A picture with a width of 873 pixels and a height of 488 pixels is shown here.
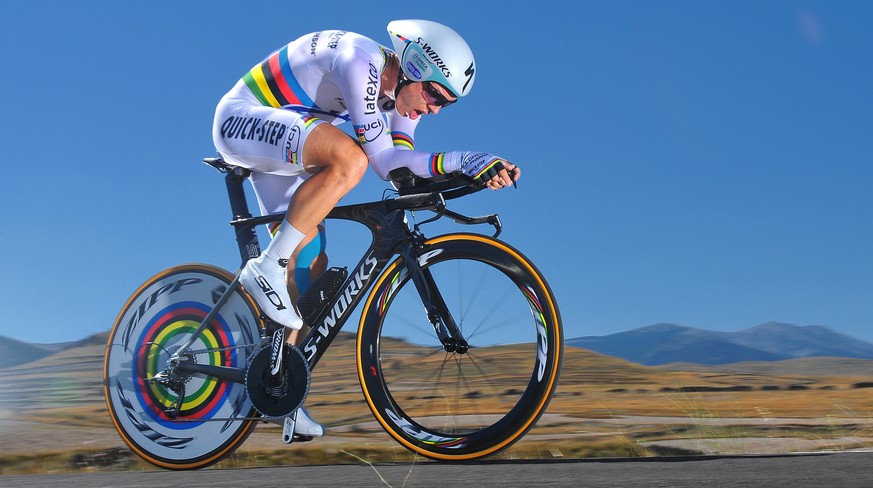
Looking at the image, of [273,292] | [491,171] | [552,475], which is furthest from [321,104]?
[552,475]

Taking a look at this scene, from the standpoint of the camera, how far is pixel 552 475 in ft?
11.9

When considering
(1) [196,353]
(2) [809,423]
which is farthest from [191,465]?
(2) [809,423]

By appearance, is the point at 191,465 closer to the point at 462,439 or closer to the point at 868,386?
the point at 462,439

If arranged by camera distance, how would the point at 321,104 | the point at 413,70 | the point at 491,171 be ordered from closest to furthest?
the point at 491,171 < the point at 413,70 < the point at 321,104

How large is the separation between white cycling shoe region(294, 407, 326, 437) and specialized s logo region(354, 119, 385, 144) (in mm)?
1420

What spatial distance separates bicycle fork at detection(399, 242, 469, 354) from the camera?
4305 mm

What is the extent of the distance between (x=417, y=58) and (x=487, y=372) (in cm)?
160

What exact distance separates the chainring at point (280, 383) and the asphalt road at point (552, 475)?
32cm

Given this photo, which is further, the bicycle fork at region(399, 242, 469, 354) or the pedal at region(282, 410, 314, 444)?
the pedal at region(282, 410, 314, 444)

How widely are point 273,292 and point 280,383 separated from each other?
18.6 inches

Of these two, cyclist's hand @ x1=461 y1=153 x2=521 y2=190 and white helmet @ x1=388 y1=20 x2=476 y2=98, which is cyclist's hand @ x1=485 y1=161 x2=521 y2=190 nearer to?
cyclist's hand @ x1=461 y1=153 x2=521 y2=190

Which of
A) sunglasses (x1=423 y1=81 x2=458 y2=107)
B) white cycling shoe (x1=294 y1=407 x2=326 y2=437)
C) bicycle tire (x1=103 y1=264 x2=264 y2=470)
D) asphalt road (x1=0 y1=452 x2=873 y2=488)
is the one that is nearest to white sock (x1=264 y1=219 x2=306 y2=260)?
bicycle tire (x1=103 y1=264 x2=264 y2=470)

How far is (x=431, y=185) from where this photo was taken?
4352 millimetres

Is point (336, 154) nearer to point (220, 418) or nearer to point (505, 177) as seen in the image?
point (505, 177)
